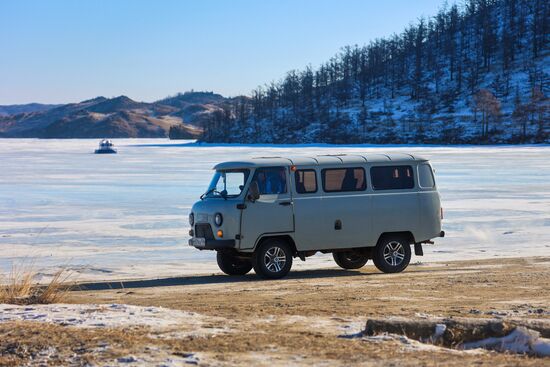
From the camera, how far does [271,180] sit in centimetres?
1803

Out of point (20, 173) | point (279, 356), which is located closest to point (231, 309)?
point (279, 356)

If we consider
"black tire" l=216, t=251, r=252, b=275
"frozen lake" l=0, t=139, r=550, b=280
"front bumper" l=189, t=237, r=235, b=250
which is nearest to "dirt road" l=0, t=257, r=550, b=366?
"black tire" l=216, t=251, r=252, b=275

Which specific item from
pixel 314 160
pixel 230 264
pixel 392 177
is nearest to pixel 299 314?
pixel 314 160

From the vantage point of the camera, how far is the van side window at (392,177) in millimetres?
18844

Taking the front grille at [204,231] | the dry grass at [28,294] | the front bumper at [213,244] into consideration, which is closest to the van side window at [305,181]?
the front bumper at [213,244]

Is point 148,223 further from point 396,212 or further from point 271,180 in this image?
point 396,212

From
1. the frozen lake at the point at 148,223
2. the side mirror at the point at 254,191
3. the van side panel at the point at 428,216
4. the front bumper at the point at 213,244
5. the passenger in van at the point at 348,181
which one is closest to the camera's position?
the side mirror at the point at 254,191

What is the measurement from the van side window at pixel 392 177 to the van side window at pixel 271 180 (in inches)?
74.4

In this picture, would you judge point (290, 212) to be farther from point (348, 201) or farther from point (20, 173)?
point (20, 173)

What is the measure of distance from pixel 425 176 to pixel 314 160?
99.2 inches

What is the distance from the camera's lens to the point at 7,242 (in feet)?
78.0

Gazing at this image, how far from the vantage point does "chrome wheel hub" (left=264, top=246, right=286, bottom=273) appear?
18000 millimetres

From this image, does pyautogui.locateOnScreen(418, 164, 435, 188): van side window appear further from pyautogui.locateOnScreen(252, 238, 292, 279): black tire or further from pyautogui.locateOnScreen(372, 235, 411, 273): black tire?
pyautogui.locateOnScreen(252, 238, 292, 279): black tire

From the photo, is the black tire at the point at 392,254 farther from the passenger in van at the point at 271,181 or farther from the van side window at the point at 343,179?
the passenger in van at the point at 271,181
